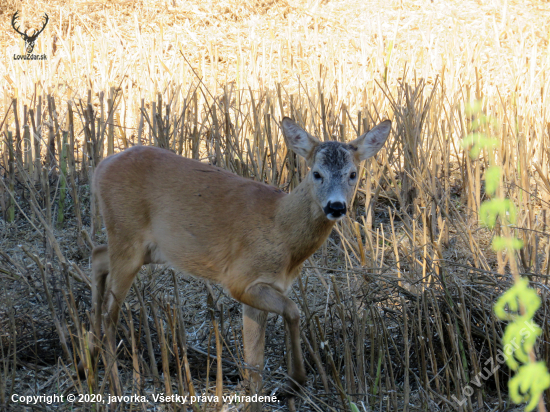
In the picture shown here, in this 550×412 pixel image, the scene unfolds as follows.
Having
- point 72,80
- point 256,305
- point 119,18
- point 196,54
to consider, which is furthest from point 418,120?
point 119,18

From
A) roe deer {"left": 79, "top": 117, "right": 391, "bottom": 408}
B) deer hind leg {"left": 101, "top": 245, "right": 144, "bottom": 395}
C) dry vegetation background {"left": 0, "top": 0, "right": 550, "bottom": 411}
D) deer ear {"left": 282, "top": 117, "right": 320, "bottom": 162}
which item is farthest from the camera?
deer hind leg {"left": 101, "top": 245, "right": 144, "bottom": 395}

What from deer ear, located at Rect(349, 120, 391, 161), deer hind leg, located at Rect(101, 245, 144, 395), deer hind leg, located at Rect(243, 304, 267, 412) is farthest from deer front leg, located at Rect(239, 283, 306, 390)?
deer ear, located at Rect(349, 120, 391, 161)

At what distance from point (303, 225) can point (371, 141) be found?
0.72 metres

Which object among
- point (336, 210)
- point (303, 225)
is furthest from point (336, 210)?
point (303, 225)

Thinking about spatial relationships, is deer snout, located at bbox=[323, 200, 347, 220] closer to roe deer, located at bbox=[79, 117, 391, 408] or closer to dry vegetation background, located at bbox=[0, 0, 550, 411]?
roe deer, located at bbox=[79, 117, 391, 408]

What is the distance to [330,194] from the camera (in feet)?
11.6

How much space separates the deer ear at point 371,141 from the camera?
13.0ft

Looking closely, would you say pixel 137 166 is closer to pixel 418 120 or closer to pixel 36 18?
pixel 418 120

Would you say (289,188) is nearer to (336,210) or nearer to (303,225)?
(303,225)

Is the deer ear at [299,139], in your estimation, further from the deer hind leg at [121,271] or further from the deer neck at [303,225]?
the deer hind leg at [121,271]

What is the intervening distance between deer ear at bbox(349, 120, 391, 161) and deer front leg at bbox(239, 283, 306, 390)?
102 cm

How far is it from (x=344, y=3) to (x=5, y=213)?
494 inches

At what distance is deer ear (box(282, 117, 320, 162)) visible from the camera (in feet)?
13.0

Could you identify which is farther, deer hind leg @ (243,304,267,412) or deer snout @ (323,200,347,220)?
deer hind leg @ (243,304,267,412)
